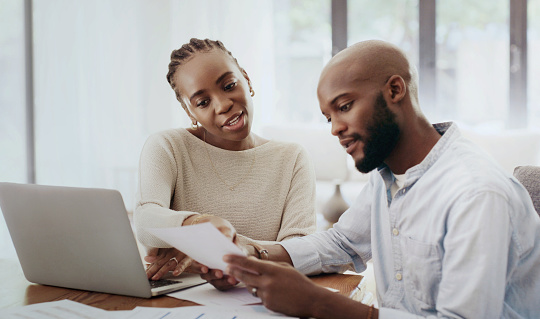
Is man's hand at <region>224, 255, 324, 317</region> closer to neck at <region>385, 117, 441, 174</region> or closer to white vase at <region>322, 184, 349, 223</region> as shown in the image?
neck at <region>385, 117, 441, 174</region>

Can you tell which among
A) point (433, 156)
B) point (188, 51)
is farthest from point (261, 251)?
point (188, 51)

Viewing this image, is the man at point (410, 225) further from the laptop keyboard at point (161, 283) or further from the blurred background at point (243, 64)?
the blurred background at point (243, 64)

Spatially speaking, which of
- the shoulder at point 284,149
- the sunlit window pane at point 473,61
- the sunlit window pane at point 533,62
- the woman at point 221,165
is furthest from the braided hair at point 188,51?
the sunlit window pane at point 533,62

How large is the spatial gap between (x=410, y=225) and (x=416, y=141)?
172mm

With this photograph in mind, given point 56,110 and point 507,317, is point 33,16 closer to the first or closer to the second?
point 56,110

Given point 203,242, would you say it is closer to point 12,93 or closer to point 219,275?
point 219,275

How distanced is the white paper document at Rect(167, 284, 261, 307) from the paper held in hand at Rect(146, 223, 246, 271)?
7 cm

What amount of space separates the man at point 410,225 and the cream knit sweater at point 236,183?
0.90ft

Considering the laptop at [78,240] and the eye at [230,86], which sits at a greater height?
the eye at [230,86]

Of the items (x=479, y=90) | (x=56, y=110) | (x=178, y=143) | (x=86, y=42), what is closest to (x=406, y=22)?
(x=479, y=90)

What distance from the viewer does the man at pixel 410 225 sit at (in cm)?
80

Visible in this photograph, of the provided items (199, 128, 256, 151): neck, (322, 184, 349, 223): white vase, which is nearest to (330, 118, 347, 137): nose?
(199, 128, 256, 151): neck

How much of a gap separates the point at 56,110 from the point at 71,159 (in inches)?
15.1

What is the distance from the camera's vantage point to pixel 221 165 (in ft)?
5.02
